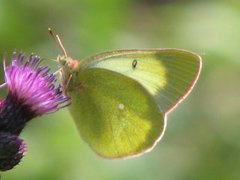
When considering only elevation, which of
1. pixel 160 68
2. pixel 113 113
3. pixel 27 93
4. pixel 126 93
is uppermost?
pixel 160 68

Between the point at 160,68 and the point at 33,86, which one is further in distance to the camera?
the point at 160,68

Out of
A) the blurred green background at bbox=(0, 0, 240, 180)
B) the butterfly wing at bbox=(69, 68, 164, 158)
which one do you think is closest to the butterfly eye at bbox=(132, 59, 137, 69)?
the butterfly wing at bbox=(69, 68, 164, 158)

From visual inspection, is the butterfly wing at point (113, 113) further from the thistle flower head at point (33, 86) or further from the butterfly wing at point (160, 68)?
the thistle flower head at point (33, 86)

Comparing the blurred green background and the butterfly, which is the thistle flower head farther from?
the blurred green background

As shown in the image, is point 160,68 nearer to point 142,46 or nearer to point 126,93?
point 126,93

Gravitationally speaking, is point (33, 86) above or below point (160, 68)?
below

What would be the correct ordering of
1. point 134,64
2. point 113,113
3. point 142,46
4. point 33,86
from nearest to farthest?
point 33,86 < point 134,64 < point 113,113 < point 142,46

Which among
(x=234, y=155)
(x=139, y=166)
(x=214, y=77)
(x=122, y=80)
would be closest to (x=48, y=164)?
(x=139, y=166)

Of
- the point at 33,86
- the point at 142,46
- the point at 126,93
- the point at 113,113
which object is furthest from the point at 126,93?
the point at 142,46
